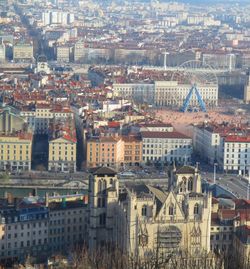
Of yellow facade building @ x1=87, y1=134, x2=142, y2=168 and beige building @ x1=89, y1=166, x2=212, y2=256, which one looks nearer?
beige building @ x1=89, y1=166, x2=212, y2=256

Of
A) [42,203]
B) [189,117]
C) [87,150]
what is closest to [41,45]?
[189,117]

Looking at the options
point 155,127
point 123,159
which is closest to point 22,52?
point 155,127

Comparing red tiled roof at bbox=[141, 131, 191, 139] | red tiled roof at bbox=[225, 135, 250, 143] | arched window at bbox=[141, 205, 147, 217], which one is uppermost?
arched window at bbox=[141, 205, 147, 217]

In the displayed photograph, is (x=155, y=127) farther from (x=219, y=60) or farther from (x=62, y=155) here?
(x=219, y=60)

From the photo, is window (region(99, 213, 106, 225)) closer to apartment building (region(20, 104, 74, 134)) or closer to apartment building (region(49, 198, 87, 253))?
apartment building (region(49, 198, 87, 253))

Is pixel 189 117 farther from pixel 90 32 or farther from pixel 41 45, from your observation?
pixel 90 32

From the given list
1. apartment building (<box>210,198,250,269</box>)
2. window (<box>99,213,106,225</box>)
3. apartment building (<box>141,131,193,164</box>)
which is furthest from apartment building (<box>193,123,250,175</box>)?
window (<box>99,213,106,225</box>)

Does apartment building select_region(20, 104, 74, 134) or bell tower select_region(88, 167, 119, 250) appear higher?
bell tower select_region(88, 167, 119, 250)
